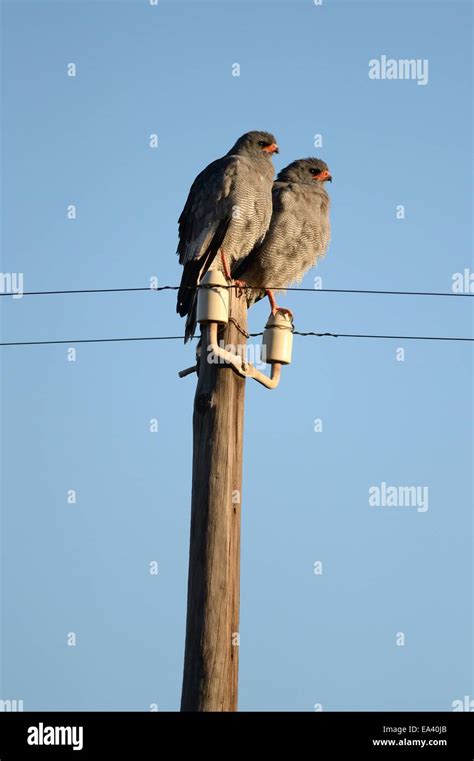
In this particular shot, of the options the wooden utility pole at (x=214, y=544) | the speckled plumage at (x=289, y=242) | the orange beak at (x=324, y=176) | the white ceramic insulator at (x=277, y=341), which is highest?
the orange beak at (x=324, y=176)

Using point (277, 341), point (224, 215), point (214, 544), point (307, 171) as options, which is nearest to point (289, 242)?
point (224, 215)

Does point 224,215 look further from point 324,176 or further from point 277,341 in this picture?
point 277,341

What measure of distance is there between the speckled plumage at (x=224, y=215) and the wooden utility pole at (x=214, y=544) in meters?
3.31

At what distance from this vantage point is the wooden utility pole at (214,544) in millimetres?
5926

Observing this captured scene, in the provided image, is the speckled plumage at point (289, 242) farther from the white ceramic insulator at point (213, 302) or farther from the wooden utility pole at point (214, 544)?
the wooden utility pole at point (214, 544)

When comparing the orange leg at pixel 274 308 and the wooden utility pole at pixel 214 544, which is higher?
the orange leg at pixel 274 308

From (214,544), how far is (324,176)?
603 cm

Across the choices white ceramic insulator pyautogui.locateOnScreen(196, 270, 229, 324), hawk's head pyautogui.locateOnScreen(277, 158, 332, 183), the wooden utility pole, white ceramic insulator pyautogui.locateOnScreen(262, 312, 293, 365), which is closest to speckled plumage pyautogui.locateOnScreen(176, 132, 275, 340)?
hawk's head pyautogui.locateOnScreen(277, 158, 332, 183)

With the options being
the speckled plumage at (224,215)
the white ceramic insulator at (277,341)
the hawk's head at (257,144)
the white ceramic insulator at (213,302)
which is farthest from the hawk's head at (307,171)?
the white ceramic insulator at (213,302)

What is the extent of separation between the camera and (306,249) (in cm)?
1061
